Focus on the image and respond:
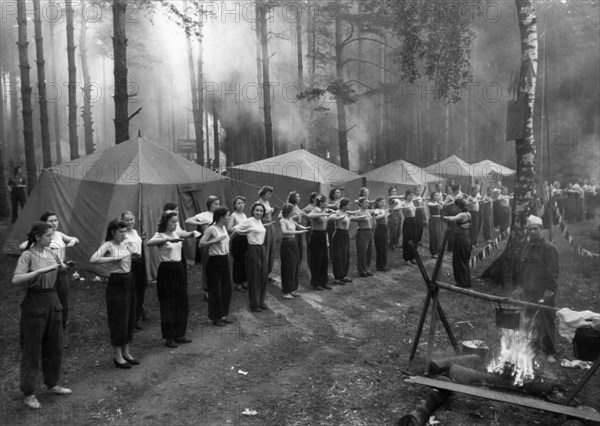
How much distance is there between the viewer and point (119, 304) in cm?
654

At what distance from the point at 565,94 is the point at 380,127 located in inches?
500

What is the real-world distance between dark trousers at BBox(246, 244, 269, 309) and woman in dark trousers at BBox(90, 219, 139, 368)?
105 inches

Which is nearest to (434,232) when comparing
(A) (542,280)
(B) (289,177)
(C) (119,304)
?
(B) (289,177)

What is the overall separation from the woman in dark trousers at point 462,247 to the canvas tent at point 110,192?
19.7 feet

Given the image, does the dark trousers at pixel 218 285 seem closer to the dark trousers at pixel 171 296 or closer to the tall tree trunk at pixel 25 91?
the dark trousers at pixel 171 296

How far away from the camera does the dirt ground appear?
5559mm

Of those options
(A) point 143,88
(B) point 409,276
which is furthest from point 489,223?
(A) point 143,88

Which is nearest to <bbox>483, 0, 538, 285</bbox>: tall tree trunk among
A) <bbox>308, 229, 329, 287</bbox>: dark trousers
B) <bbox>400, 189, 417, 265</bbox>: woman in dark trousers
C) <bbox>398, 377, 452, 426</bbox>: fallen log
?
<bbox>400, 189, 417, 265</bbox>: woman in dark trousers

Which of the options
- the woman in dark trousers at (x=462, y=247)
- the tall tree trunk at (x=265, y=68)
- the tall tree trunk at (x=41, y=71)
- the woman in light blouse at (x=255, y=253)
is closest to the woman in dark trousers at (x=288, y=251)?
the woman in light blouse at (x=255, y=253)

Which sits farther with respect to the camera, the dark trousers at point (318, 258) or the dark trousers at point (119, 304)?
the dark trousers at point (318, 258)

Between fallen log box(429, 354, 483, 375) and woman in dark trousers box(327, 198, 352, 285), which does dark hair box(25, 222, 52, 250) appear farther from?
woman in dark trousers box(327, 198, 352, 285)

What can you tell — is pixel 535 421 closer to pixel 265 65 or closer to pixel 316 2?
pixel 265 65

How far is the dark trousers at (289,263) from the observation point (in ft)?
33.0

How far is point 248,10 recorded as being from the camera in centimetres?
3291
